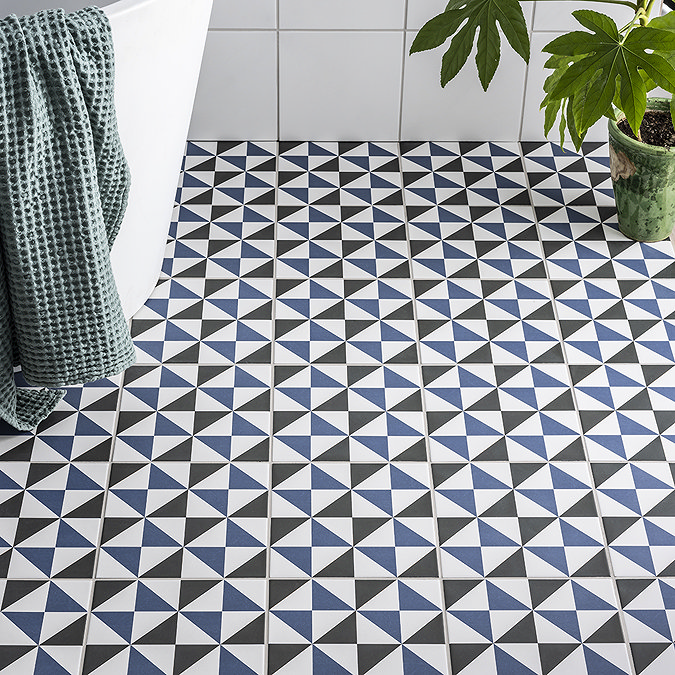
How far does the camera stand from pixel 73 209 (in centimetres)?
144

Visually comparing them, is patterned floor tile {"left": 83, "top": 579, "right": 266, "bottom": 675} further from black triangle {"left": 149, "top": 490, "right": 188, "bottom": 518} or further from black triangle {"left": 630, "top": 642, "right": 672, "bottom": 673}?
black triangle {"left": 630, "top": 642, "right": 672, "bottom": 673}

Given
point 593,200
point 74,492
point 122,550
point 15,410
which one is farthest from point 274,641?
point 593,200

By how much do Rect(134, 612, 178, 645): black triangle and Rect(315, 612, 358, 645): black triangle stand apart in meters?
0.22

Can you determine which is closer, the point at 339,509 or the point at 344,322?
the point at 339,509

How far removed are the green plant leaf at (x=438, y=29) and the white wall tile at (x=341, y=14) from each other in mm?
445

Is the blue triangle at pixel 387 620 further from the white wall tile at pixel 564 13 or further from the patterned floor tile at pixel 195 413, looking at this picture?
the white wall tile at pixel 564 13

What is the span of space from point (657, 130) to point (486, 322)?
563 millimetres

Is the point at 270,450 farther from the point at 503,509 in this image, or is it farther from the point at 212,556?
the point at 503,509

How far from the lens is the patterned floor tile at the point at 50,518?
5.08 ft

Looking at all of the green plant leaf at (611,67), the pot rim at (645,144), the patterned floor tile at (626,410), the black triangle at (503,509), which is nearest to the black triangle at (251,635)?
the black triangle at (503,509)

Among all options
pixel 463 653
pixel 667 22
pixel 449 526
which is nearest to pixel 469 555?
pixel 449 526

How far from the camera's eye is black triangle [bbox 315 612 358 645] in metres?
1.46

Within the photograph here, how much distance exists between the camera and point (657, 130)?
2.06 meters

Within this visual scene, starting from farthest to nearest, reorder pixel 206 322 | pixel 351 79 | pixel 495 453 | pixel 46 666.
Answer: pixel 351 79, pixel 206 322, pixel 495 453, pixel 46 666
